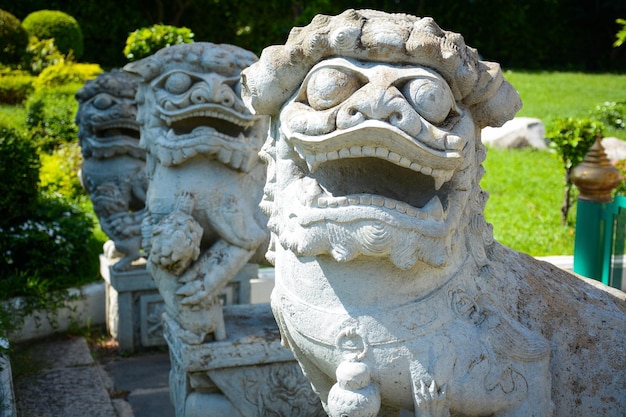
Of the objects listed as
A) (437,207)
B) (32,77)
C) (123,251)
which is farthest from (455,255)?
(32,77)

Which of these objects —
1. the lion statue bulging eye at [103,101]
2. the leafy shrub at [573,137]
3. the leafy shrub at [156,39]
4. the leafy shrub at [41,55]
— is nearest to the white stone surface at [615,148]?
the leafy shrub at [573,137]

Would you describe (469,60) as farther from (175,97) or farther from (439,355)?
(175,97)

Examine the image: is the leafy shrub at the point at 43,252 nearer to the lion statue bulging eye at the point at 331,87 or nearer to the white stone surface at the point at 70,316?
the white stone surface at the point at 70,316

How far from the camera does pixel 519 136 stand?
36.8 ft

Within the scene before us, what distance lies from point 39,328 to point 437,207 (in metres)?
4.24

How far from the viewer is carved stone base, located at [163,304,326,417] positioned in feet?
12.7

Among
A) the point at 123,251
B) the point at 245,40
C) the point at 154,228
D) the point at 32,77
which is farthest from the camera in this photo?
Result: the point at 245,40

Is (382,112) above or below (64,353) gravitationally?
above

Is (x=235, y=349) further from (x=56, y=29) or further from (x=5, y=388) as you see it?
(x=56, y=29)

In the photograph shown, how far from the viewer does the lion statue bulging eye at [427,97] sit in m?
2.21

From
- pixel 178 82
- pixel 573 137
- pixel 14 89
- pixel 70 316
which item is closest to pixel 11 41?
pixel 14 89

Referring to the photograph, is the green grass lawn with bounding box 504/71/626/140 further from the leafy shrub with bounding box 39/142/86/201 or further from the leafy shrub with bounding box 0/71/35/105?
the leafy shrub with bounding box 0/71/35/105

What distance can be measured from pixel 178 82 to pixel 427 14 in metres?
15.9

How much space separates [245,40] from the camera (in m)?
18.3
